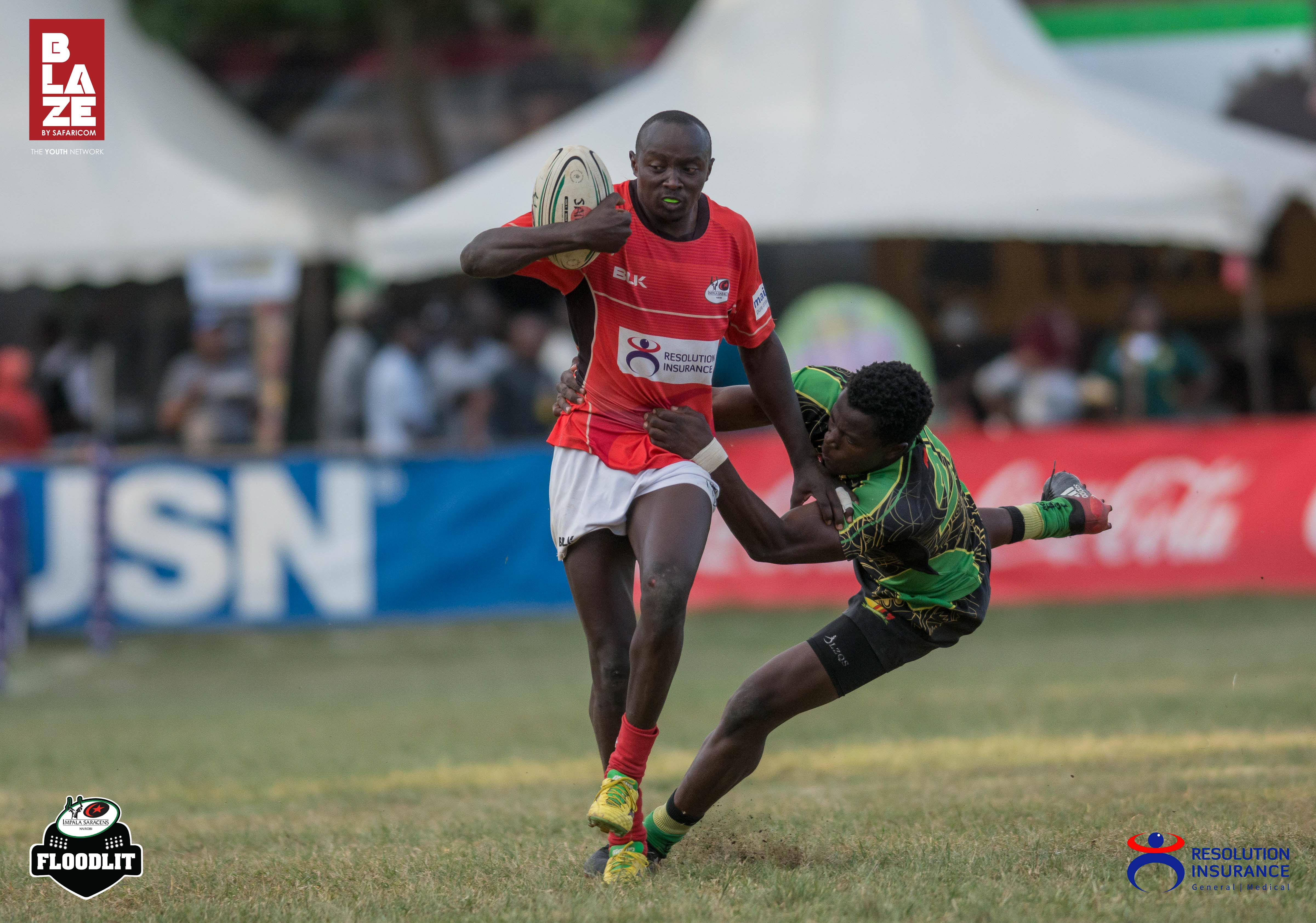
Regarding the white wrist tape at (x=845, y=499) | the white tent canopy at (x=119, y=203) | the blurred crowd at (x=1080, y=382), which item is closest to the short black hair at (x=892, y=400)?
the white wrist tape at (x=845, y=499)

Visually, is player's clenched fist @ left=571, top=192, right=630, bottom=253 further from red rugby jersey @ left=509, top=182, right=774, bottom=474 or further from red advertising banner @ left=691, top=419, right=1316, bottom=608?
red advertising banner @ left=691, top=419, right=1316, bottom=608

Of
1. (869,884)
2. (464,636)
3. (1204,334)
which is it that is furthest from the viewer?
(1204,334)

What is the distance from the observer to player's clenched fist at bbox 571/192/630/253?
5.21 meters

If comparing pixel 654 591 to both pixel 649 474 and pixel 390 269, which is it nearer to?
pixel 649 474

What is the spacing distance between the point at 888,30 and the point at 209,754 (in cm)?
1053

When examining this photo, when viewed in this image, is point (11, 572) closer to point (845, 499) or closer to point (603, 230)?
Result: point (603, 230)

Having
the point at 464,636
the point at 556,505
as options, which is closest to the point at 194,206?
the point at 464,636

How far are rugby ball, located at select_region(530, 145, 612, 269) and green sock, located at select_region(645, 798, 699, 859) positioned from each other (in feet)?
6.54

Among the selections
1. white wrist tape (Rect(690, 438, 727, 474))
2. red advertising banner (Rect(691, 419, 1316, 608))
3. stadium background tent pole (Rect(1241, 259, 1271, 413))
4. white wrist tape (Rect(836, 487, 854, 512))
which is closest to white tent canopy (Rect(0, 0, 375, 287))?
red advertising banner (Rect(691, 419, 1316, 608))

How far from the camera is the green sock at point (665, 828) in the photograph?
559 centimetres

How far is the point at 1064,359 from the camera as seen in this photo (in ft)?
51.7

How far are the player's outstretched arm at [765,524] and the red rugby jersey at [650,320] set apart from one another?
0.10m

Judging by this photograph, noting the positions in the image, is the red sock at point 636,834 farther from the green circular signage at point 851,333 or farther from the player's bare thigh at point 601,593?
the green circular signage at point 851,333

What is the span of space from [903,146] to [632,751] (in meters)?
11.1
